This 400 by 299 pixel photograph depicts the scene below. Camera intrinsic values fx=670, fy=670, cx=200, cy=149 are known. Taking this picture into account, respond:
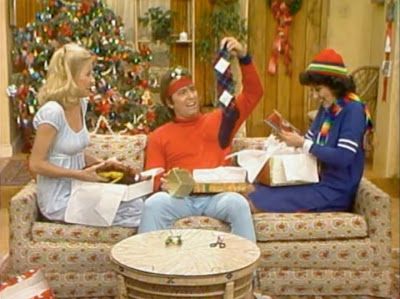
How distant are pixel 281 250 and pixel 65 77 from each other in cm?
119

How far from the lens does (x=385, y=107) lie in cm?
469

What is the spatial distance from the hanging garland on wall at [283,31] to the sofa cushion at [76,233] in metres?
2.60

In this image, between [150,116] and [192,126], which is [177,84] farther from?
[150,116]

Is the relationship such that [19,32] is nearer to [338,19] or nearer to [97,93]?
[97,93]

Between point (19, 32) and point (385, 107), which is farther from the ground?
point (19, 32)

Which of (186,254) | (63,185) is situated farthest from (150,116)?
(186,254)

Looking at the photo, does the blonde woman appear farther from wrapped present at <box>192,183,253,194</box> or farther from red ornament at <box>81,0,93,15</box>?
red ornament at <box>81,0,93,15</box>

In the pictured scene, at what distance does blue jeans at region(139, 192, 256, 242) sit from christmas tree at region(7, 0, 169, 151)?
157cm

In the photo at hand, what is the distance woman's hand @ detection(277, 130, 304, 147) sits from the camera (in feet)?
10.1

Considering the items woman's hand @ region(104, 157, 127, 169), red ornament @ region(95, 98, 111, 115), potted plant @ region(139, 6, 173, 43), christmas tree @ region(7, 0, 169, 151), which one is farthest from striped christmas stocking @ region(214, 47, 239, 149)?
potted plant @ region(139, 6, 173, 43)

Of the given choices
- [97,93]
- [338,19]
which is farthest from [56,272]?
[338,19]

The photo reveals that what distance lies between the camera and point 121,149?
3254mm

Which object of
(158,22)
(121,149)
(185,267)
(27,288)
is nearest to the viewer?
(185,267)

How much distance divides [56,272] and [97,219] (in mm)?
288
